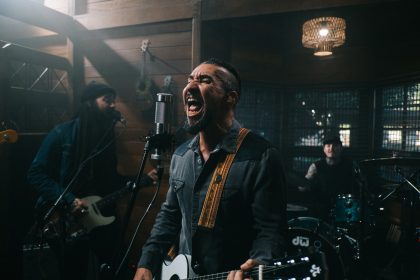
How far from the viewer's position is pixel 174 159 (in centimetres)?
244

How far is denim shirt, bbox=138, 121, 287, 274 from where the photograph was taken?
6.21ft

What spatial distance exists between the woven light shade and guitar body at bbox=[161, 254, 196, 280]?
383 centimetres

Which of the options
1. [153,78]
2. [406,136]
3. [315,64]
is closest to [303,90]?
[315,64]

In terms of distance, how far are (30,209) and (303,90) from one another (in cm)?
560

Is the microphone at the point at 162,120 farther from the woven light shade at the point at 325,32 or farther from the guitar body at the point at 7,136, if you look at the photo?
the woven light shade at the point at 325,32

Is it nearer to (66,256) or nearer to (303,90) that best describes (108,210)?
(66,256)

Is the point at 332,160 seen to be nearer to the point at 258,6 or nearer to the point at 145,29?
the point at 258,6

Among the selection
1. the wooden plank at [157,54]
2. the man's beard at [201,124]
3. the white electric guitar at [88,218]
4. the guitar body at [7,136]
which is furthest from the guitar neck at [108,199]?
the man's beard at [201,124]

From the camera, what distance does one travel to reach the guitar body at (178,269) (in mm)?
2106

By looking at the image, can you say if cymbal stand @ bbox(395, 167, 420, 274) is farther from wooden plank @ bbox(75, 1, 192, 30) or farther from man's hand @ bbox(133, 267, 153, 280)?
man's hand @ bbox(133, 267, 153, 280)

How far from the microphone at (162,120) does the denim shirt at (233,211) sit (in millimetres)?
195

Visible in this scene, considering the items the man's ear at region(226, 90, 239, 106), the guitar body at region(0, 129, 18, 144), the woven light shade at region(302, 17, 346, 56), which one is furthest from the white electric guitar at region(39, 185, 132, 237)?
the woven light shade at region(302, 17, 346, 56)

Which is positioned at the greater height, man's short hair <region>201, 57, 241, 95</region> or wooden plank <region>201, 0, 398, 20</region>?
wooden plank <region>201, 0, 398, 20</region>

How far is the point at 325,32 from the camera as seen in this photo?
15.5ft
